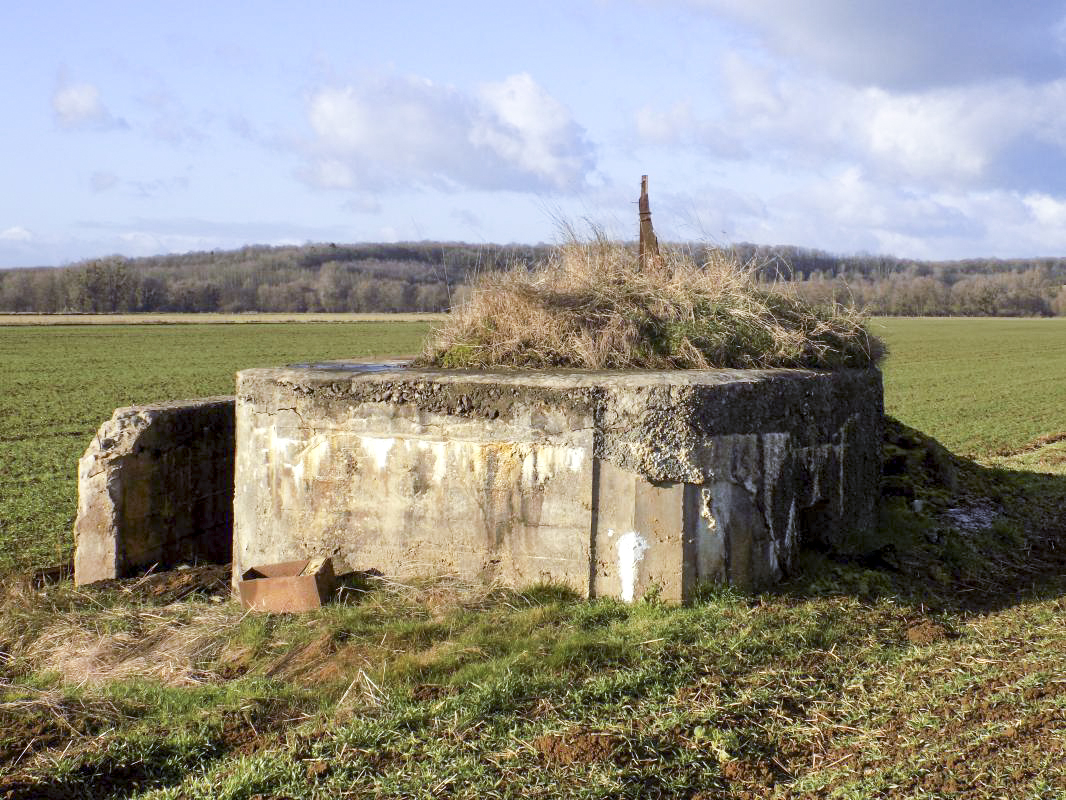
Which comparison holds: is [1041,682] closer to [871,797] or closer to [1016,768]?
[1016,768]

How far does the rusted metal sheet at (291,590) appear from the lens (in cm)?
571

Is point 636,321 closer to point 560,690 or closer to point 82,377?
point 560,690

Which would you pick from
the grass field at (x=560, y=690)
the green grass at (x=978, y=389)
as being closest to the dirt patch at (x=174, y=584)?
the grass field at (x=560, y=690)

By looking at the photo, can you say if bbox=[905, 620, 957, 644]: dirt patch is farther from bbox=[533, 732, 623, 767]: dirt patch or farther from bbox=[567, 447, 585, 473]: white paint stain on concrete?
bbox=[533, 732, 623, 767]: dirt patch

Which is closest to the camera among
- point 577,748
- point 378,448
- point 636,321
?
point 577,748

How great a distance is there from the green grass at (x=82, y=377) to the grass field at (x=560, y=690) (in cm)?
319

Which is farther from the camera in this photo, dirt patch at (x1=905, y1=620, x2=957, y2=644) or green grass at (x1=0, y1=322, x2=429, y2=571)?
green grass at (x1=0, y1=322, x2=429, y2=571)

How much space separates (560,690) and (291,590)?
2.01 m

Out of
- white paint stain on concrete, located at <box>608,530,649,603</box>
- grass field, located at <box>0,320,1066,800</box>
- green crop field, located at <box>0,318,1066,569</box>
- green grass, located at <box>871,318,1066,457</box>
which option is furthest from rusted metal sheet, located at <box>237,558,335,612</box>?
green grass, located at <box>871,318,1066,457</box>

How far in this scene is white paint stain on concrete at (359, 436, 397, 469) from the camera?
6.05 meters

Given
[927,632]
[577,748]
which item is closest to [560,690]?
[577,748]

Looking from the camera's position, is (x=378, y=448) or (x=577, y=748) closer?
(x=577, y=748)

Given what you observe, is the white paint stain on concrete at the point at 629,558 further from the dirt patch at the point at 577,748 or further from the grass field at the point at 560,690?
the dirt patch at the point at 577,748

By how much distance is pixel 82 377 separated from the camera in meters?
27.3
